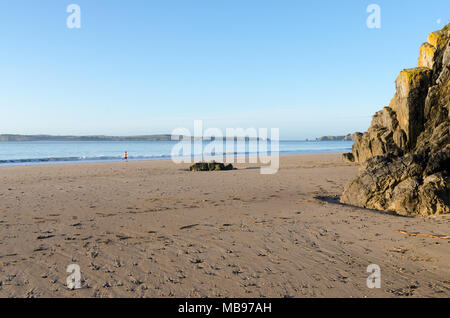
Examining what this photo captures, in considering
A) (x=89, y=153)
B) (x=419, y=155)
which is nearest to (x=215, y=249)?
(x=419, y=155)

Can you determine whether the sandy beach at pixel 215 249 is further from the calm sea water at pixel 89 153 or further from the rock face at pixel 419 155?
the calm sea water at pixel 89 153

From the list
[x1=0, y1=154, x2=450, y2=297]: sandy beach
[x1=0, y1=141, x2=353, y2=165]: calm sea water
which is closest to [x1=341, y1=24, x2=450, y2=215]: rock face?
[x1=0, y1=154, x2=450, y2=297]: sandy beach

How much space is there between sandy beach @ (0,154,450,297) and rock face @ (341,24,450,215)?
719 millimetres

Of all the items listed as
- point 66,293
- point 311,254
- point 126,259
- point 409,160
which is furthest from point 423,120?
point 66,293

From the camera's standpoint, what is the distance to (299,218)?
331 inches

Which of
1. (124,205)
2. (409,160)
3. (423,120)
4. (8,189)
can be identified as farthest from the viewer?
(8,189)

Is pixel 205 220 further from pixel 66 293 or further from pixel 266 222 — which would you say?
pixel 66 293

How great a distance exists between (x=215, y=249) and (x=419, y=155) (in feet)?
24.3

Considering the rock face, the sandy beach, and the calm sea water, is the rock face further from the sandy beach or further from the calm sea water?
the calm sea water

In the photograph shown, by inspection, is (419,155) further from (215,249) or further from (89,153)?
(89,153)

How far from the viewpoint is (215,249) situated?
237 inches

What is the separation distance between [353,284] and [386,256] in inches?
60.1
